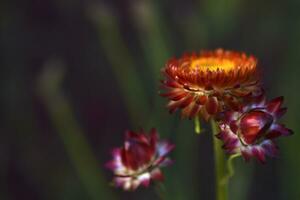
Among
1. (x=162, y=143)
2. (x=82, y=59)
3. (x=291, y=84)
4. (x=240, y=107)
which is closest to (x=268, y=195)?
(x=291, y=84)

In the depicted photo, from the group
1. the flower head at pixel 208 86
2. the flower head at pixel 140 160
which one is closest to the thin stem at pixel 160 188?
the flower head at pixel 140 160

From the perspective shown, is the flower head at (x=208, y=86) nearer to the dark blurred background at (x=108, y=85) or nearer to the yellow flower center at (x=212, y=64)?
the yellow flower center at (x=212, y=64)

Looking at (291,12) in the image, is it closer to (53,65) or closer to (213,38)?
(213,38)

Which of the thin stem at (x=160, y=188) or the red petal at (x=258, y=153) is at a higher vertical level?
the red petal at (x=258, y=153)

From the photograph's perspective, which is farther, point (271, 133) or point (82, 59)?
point (82, 59)

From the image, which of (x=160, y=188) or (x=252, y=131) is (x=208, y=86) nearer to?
(x=252, y=131)

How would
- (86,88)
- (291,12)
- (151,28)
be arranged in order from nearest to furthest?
(151,28)
(291,12)
(86,88)

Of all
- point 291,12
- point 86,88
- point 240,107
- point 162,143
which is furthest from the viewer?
point 86,88
